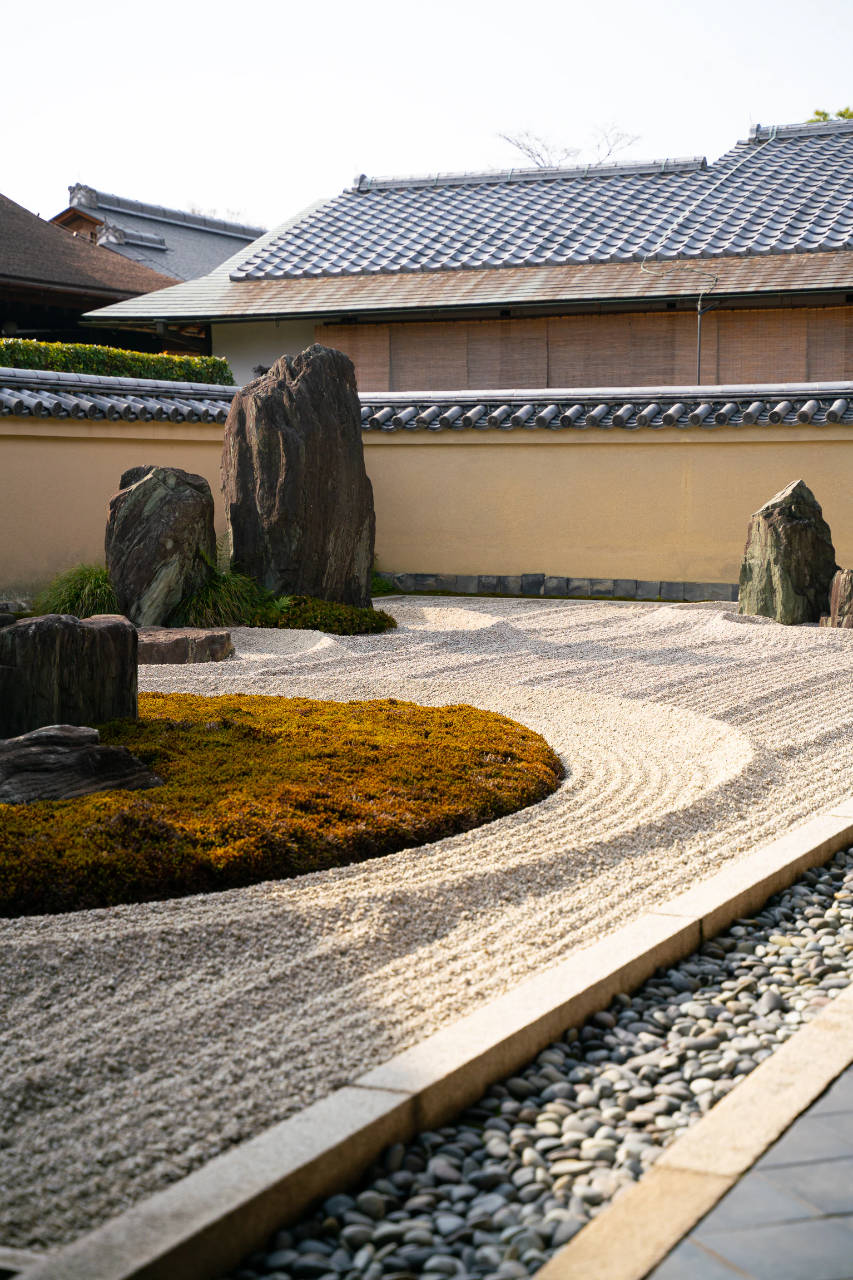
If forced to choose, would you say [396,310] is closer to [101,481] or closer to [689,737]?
[101,481]

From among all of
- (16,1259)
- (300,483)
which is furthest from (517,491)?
(16,1259)

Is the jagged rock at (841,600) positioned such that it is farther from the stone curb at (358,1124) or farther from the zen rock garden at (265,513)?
the stone curb at (358,1124)

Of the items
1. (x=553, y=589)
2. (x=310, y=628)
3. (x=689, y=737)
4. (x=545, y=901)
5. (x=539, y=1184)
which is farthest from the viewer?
(x=553, y=589)

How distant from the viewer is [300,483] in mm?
9523

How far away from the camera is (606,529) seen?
1208 centimetres

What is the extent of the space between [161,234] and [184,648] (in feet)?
71.7

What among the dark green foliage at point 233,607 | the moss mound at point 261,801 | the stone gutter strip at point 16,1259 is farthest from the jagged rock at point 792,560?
the stone gutter strip at point 16,1259

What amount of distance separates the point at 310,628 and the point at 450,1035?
6.77 meters

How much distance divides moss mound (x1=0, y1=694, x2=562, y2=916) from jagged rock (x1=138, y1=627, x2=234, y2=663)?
7.54ft

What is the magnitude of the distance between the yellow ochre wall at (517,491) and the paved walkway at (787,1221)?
9716 mm

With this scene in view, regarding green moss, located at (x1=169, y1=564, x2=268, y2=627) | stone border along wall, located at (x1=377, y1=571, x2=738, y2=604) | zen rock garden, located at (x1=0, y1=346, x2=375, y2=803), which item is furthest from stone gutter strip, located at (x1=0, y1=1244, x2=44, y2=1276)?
stone border along wall, located at (x1=377, y1=571, x2=738, y2=604)

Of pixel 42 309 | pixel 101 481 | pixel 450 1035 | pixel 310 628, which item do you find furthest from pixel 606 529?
pixel 42 309

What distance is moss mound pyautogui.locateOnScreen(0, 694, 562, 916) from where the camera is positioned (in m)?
3.43

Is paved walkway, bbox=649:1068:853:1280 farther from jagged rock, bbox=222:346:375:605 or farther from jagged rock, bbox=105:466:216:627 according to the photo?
jagged rock, bbox=222:346:375:605
